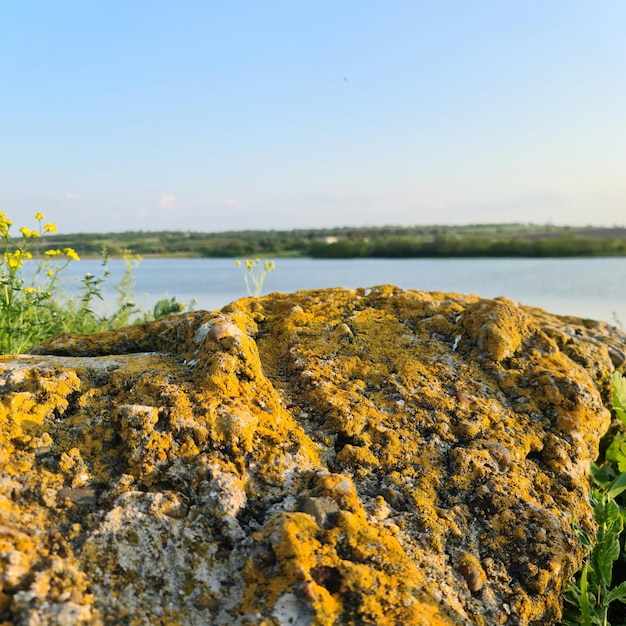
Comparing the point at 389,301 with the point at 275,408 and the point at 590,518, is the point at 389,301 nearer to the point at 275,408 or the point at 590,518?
the point at 275,408

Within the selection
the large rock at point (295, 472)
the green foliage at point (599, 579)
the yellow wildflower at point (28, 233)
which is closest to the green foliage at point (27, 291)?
the yellow wildflower at point (28, 233)

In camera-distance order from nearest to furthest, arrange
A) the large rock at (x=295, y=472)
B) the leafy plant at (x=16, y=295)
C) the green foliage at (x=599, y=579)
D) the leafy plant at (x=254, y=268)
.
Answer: the large rock at (x=295, y=472)
the green foliage at (x=599, y=579)
the leafy plant at (x=16, y=295)
the leafy plant at (x=254, y=268)

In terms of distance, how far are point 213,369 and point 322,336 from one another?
2.60 feet

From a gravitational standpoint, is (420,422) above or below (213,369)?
below

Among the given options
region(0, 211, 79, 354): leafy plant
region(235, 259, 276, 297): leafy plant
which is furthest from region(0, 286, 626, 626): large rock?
region(235, 259, 276, 297): leafy plant

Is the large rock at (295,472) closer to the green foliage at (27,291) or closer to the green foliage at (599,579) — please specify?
the green foliage at (599,579)

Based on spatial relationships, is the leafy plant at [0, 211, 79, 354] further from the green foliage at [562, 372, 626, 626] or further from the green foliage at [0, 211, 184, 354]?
the green foliage at [562, 372, 626, 626]

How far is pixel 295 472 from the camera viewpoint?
6.61 feet

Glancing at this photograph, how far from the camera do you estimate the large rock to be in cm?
159

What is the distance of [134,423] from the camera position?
6.47ft

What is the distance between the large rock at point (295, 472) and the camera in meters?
1.59

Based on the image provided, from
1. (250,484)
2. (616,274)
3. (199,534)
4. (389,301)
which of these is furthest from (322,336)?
(616,274)

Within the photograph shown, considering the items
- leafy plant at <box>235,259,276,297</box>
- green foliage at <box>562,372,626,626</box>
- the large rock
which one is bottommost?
green foliage at <box>562,372,626,626</box>

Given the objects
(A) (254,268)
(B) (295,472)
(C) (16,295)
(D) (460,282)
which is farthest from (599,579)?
(D) (460,282)
